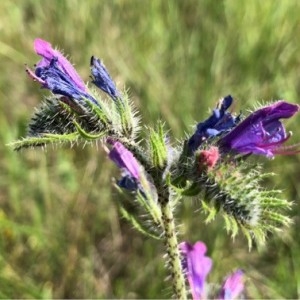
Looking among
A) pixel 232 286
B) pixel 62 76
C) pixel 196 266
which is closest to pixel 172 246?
pixel 196 266

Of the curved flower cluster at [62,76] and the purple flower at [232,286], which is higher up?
the curved flower cluster at [62,76]

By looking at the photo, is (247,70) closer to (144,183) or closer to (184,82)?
(184,82)

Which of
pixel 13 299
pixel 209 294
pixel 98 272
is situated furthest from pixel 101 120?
pixel 98 272

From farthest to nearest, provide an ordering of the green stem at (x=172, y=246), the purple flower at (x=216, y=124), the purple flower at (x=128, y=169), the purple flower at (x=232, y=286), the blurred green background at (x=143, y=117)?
the blurred green background at (x=143, y=117), the purple flower at (x=232, y=286), the purple flower at (x=128, y=169), the green stem at (x=172, y=246), the purple flower at (x=216, y=124)

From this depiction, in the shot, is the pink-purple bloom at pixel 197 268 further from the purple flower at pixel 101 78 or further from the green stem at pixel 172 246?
the purple flower at pixel 101 78

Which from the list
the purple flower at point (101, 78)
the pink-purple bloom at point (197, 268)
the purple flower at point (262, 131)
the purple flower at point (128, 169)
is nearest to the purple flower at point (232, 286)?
the pink-purple bloom at point (197, 268)

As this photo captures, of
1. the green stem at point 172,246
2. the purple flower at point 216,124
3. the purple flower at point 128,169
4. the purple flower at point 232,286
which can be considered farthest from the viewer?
the purple flower at point 232,286
